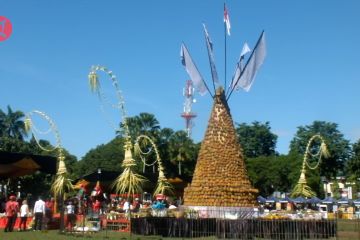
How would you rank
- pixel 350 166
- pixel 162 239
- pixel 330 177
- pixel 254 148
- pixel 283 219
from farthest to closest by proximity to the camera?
pixel 254 148
pixel 330 177
pixel 350 166
pixel 283 219
pixel 162 239

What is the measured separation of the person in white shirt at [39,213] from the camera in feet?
79.2

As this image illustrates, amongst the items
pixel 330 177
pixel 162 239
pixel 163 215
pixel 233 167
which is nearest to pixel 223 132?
pixel 233 167


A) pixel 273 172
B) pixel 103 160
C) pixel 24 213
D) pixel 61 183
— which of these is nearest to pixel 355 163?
pixel 273 172

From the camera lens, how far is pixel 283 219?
66.8 feet

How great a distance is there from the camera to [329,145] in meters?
73.4

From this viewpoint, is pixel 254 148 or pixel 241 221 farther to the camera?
pixel 254 148

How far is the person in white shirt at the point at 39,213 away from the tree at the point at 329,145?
49.0m

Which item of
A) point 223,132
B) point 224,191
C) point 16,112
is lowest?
point 224,191

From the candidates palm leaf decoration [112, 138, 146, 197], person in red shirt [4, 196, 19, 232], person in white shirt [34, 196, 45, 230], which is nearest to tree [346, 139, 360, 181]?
palm leaf decoration [112, 138, 146, 197]

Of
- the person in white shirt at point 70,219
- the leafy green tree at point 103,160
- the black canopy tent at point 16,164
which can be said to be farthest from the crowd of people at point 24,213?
the leafy green tree at point 103,160

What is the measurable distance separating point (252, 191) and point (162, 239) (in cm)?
1046

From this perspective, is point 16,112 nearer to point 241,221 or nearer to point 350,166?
point 350,166

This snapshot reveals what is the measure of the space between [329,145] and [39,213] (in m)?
55.5

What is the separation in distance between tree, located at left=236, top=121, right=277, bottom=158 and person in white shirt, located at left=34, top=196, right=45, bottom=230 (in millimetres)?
67040
